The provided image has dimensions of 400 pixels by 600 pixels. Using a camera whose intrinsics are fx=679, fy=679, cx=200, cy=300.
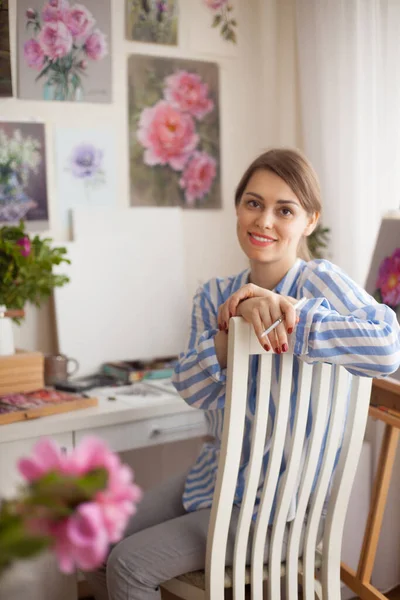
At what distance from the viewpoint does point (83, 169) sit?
Result: 7.11ft

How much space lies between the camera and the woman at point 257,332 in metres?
1.22

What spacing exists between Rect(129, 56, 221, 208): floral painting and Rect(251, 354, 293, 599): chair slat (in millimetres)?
1199


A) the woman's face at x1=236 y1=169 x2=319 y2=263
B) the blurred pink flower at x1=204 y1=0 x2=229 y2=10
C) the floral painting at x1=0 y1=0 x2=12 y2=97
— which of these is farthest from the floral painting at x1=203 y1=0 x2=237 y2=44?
the woman's face at x1=236 y1=169 x2=319 y2=263

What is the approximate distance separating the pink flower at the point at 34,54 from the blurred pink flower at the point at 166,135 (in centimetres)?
36

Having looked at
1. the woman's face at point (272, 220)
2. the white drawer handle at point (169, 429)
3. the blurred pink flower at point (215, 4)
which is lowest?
the white drawer handle at point (169, 429)

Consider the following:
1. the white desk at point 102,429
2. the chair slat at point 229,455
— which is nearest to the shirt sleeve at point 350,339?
the chair slat at point 229,455

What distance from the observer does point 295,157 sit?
150 centimetres

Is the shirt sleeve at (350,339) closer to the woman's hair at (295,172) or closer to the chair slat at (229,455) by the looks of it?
the chair slat at (229,455)

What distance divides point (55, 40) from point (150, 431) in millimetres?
1218

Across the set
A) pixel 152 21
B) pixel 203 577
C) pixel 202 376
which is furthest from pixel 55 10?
pixel 203 577

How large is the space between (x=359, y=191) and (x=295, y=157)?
67cm

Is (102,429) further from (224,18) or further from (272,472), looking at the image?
(224,18)

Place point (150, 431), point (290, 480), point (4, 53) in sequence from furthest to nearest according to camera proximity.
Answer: point (4, 53)
point (150, 431)
point (290, 480)

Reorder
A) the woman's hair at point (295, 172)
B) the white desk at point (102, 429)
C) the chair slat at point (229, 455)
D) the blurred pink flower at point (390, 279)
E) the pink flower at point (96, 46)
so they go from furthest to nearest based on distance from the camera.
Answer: the pink flower at point (96, 46), the blurred pink flower at point (390, 279), the white desk at point (102, 429), the woman's hair at point (295, 172), the chair slat at point (229, 455)
